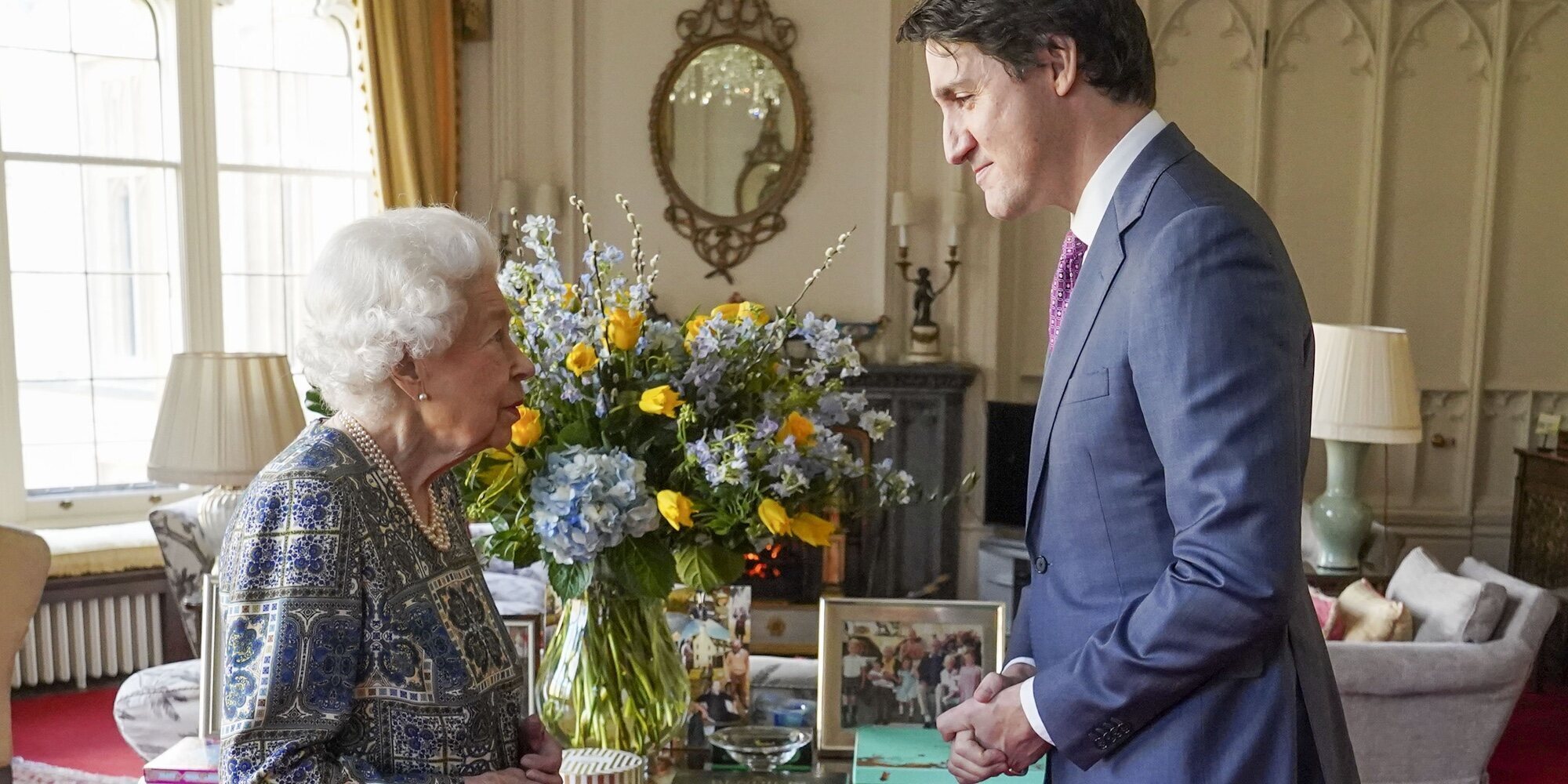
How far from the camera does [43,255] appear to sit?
5102 millimetres

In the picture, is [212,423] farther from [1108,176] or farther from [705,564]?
[1108,176]

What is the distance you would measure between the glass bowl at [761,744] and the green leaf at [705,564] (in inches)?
11.8

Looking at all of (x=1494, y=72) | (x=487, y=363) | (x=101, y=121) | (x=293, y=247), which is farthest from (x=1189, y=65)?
(x=487, y=363)

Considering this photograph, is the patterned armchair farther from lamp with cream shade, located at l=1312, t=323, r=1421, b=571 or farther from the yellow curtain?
lamp with cream shade, located at l=1312, t=323, r=1421, b=571

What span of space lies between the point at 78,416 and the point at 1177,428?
17.3 ft

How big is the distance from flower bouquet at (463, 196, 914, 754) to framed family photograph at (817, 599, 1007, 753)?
255mm

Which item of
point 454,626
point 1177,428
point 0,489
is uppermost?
point 1177,428

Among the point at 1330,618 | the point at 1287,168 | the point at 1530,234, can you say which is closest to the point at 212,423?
the point at 1330,618

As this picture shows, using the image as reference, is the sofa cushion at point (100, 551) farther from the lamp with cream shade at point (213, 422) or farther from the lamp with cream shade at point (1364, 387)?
the lamp with cream shade at point (1364, 387)

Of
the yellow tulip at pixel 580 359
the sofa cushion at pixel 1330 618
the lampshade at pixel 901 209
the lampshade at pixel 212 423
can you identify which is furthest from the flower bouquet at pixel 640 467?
the lampshade at pixel 901 209

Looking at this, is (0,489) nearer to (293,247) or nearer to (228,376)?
(293,247)

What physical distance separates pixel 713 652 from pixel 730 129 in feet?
14.1

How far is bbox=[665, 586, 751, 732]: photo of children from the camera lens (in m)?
2.03

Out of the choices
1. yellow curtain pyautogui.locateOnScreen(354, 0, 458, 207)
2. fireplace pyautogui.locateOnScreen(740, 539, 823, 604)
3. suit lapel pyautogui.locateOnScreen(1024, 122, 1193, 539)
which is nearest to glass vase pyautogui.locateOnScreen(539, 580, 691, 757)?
suit lapel pyautogui.locateOnScreen(1024, 122, 1193, 539)
